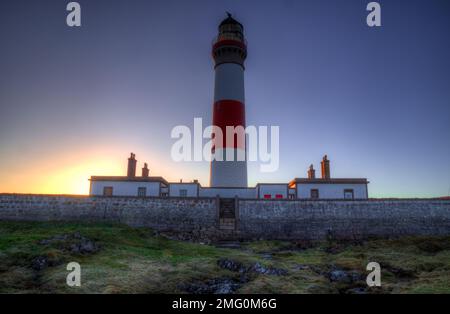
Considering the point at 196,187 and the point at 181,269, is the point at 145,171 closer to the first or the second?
the point at 196,187

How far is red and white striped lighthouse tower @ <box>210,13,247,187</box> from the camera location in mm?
25359

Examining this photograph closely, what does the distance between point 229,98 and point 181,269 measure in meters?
18.6

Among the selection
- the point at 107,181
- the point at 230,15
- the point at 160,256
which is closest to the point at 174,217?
the point at 160,256

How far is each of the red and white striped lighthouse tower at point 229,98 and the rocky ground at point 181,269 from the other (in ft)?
31.8

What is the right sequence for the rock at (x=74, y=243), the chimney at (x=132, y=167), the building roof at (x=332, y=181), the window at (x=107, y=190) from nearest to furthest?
1. the rock at (x=74, y=243)
2. the window at (x=107, y=190)
3. the building roof at (x=332, y=181)
4. the chimney at (x=132, y=167)

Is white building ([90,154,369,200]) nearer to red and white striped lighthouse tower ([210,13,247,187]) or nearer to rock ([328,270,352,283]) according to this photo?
red and white striped lighthouse tower ([210,13,247,187])

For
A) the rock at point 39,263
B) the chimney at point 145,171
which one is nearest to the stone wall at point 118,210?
the chimney at point 145,171

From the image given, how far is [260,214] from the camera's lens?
20.5 meters

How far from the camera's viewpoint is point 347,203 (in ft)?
68.5

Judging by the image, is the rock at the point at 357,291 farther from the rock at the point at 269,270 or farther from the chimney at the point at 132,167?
the chimney at the point at 132,167

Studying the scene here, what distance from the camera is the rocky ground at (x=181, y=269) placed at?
8.64 meters

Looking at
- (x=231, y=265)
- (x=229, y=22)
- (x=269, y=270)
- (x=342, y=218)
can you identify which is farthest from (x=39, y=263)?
(x=229, y=22)
